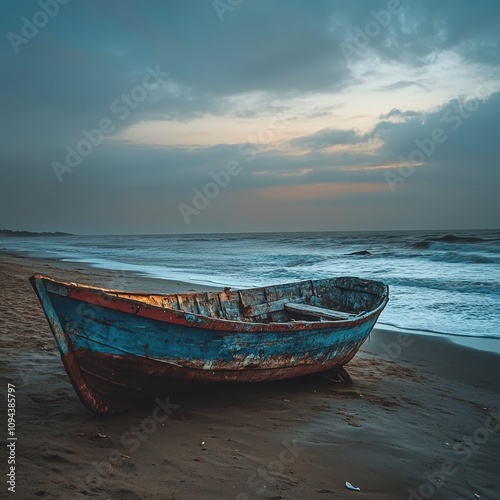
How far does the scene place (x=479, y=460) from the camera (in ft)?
13.6

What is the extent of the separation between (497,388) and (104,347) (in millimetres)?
5705

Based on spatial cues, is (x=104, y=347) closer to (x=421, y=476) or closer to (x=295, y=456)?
(x=295, y=456)

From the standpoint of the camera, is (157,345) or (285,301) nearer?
(157,345)

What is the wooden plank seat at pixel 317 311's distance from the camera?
261 inches

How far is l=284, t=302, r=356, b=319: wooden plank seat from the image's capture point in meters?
6.62

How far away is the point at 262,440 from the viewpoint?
155 inches

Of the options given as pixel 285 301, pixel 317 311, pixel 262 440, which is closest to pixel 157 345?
pixel 262 440

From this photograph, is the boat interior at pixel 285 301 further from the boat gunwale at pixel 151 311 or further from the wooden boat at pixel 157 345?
the boat gunwale at pixel 151 311

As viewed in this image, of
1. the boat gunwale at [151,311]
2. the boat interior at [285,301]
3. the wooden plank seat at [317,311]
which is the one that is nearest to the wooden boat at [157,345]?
the boat gunwale at [151,311]

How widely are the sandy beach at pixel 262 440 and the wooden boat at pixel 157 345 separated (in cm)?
29

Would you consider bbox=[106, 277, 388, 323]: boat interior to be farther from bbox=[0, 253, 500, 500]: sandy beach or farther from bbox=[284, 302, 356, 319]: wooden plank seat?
bbox=[0, 253, 500, 500]: sandy beach

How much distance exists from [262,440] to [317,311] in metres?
3.24

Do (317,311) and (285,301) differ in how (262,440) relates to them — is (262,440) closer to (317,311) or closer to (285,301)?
(317,311)

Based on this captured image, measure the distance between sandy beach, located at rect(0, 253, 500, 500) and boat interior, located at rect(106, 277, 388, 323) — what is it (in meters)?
1.33
